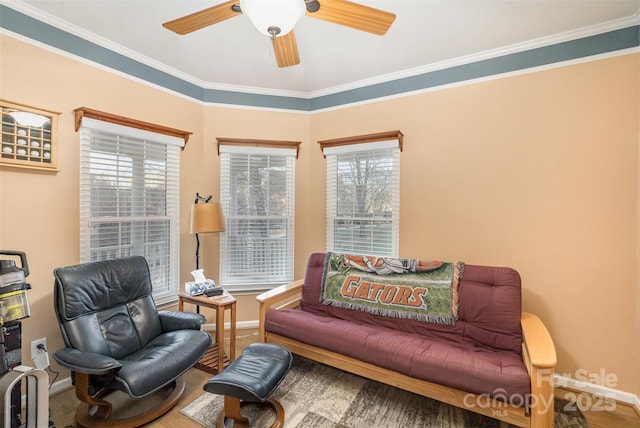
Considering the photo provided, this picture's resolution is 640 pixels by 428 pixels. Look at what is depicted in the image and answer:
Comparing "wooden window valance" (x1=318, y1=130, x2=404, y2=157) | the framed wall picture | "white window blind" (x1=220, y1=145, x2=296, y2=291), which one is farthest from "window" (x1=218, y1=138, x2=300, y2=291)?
the framed wall picture

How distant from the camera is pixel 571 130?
2256 mm

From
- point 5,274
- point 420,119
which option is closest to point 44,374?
point 5,274

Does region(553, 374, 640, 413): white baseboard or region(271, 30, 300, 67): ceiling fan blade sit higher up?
region(271, 30, 300, 67): ceiling fan blade

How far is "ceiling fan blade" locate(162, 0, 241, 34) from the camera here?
1469 mm

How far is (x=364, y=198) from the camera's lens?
10.3 ft

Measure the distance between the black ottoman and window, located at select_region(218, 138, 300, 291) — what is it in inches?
53.0

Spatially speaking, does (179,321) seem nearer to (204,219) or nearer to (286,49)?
(204,219)

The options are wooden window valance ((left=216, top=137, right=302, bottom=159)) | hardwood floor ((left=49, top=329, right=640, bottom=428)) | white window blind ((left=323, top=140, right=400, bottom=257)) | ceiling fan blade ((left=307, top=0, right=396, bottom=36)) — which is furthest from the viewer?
wooden window valance ((left=216, top=137, right=302, bottom=159))

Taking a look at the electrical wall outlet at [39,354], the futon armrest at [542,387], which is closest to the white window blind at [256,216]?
the electrical wall outlet at [39,354]

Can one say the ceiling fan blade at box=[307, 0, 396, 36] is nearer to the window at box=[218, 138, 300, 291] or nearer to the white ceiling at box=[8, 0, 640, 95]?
the white ceiling at box=[8, 0, 640, 95]

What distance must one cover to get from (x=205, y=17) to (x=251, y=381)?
2080 millimetres

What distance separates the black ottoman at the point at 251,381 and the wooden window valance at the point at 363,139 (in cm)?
218

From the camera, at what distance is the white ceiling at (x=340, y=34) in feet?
6.57

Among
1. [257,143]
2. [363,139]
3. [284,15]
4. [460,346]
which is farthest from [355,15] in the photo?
[460,346]
